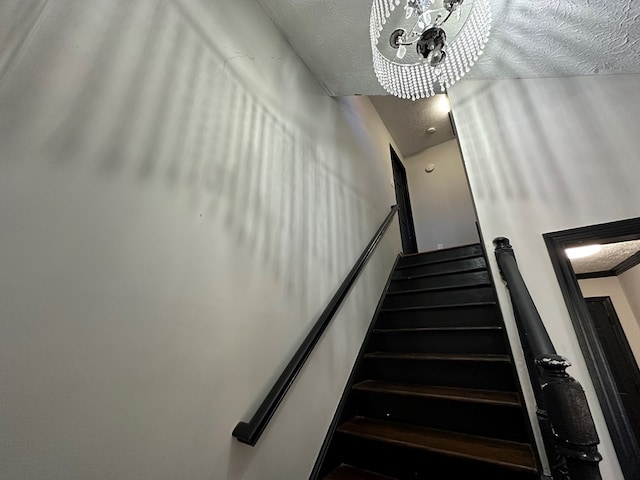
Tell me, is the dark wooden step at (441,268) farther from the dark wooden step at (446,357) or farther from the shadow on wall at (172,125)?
the shadow on wall at (172,125)

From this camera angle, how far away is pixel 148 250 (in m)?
0.94

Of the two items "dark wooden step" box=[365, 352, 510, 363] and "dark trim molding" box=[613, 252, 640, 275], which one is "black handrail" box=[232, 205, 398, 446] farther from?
"dark trim molding" box=[613, 252, 640, 275]

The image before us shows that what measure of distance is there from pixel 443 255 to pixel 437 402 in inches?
75.2

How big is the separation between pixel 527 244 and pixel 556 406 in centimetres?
108

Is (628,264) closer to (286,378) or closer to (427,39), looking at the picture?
(427,39)

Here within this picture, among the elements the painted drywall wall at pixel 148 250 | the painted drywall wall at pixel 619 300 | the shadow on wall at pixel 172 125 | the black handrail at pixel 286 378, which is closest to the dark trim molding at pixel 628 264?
the painted drywall wall at pixel 619 300

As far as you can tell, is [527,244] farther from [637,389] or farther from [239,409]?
[637,389]

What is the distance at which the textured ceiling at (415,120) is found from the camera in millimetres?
4031

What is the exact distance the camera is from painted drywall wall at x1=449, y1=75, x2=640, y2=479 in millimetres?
1362

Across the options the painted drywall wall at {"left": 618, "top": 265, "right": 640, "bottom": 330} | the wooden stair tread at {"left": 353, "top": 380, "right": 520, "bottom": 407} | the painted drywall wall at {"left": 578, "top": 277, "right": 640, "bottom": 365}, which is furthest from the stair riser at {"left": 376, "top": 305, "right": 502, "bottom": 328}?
the painted drywall wall at {"left": 618, "top": 265, "right": 640, "bottom": 330}

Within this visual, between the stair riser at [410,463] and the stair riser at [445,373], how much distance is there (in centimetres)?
53

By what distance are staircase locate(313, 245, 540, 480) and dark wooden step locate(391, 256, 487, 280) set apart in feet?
0.71

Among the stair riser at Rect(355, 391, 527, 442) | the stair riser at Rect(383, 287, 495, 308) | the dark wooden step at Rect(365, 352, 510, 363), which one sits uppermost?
the stair riser at Rect(383, 287, 495, 308)

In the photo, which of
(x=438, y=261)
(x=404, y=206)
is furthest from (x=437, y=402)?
(x=404, y=206)
